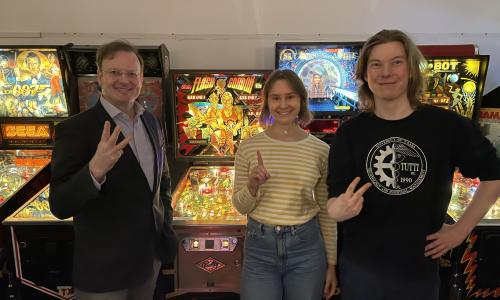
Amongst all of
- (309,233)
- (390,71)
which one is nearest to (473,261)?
(309,233)

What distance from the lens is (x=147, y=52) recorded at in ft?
8.52

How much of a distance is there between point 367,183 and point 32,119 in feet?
8.40

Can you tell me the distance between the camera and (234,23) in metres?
3.07

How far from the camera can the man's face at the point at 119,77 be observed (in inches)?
55.1

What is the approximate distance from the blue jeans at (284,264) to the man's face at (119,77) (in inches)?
30.2

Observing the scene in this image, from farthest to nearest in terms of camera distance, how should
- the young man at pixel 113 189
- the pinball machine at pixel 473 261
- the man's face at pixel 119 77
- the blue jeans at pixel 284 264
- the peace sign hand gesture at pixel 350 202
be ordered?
the pinball machine at pixel 473 261, the blue jeans at pixel 284 264, the man's face at pixel 119 77, the young man at pixel 113 189, the peace sign hand gesture at pixel 350 202

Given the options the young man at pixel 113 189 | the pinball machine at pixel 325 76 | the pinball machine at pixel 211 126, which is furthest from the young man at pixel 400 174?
the pinball machine at pixel 325 76

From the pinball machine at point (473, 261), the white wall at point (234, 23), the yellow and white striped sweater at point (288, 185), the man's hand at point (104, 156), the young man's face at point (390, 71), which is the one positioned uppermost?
the white wall at point (234, 23)

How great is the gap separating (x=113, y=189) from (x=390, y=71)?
1.05m

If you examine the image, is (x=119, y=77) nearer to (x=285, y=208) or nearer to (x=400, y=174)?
(x=285, y=208)

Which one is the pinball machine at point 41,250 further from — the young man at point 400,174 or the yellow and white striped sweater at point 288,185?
the young man at point 400,174

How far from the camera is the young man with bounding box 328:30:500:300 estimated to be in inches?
47.1

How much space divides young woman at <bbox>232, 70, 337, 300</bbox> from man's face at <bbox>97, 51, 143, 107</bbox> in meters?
0.55

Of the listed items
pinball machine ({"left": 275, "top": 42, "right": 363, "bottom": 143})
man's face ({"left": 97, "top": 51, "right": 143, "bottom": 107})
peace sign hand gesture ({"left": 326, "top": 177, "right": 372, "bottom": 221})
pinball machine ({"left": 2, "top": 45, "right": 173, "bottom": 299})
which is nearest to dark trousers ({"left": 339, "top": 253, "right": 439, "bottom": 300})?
peace sign hand gesture ({"left": 326, "top": 177, "right": 372, "bottom": 221})
